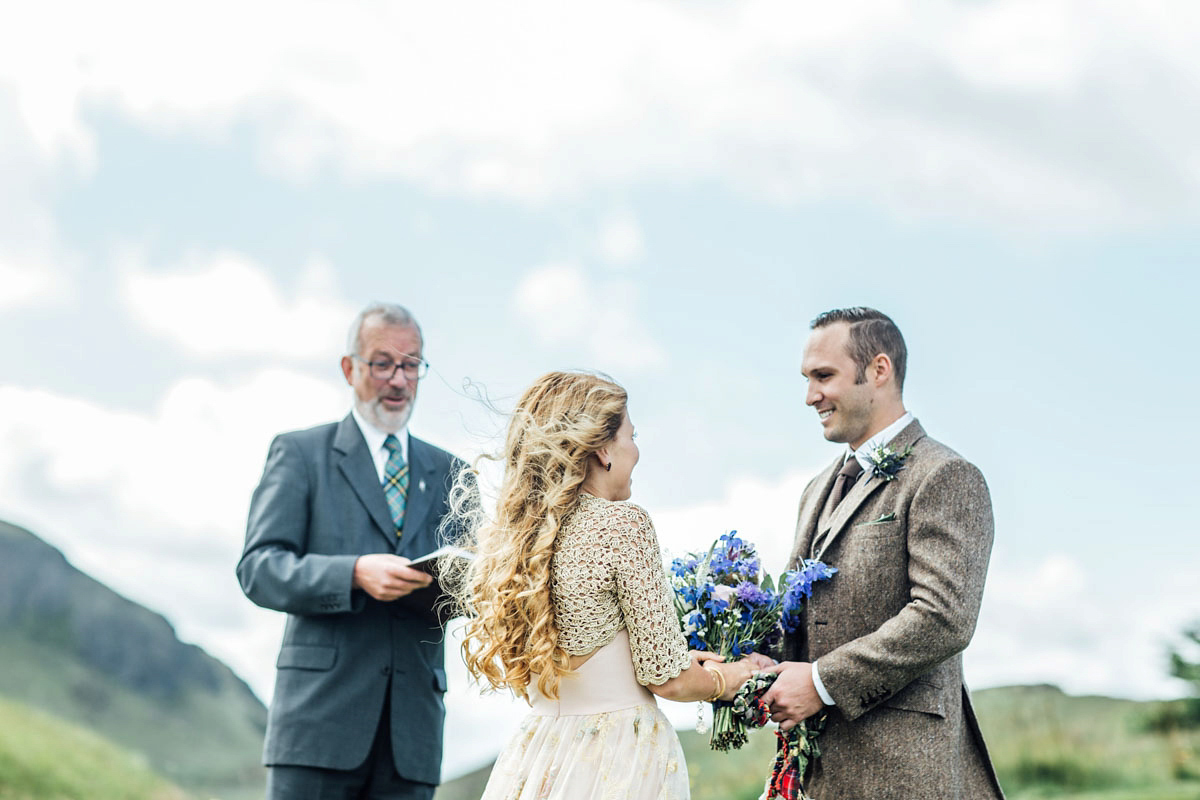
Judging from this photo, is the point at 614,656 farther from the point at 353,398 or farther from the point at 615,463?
the point at 353,398

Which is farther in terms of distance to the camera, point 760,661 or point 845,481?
point 845,481

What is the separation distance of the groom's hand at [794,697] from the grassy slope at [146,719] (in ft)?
28.3

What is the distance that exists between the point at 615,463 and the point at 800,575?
69 centimetres

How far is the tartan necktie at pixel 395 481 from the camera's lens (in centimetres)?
426

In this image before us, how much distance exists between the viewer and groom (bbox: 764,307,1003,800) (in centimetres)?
302

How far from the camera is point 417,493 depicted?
432 centimetres

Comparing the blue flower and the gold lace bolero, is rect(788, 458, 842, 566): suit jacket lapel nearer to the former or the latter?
the blue flower

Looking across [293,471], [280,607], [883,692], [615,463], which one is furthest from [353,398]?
[883,692]

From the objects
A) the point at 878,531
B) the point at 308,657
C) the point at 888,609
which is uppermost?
the point at 878,531

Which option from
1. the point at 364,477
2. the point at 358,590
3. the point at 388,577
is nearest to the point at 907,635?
the point at 388,577

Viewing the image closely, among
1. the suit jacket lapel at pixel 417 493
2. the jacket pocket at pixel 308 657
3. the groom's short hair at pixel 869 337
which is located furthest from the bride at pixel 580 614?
the suit jacket lapel at pixel 417 493

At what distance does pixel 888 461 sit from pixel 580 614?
1045 millimetres

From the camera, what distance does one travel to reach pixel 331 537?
4.14m

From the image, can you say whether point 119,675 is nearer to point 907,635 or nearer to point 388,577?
point 388,577
